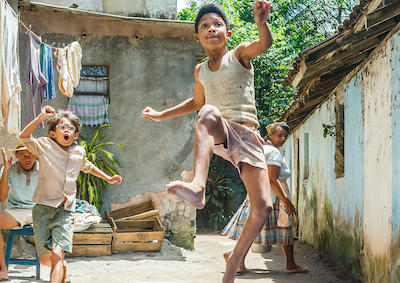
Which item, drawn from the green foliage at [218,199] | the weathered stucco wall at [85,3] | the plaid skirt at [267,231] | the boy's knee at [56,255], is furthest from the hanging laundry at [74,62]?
the green foliage at [218,199]

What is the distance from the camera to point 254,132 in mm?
3150

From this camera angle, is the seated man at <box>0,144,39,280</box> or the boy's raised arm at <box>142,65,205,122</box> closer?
the boy's raised arm at <box>142,65,205,122</box>

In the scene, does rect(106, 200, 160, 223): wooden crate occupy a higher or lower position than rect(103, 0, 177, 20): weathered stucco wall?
lower

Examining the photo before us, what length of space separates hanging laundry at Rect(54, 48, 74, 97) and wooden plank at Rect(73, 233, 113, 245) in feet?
7.47

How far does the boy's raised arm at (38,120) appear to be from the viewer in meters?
4.15

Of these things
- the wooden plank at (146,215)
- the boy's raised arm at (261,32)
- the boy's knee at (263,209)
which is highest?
the boy's raised arm at (261,32)

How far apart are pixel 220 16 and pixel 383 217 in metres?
3.08

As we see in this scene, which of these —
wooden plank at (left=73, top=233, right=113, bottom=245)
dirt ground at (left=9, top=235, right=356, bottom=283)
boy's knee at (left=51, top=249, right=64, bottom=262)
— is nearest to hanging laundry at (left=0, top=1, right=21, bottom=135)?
boy's knee at (left=51, top=249, right=64, bottom=262)

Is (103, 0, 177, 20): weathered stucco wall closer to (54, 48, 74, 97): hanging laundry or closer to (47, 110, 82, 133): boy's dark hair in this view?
(54, 48, 74, 97): hanging laundry

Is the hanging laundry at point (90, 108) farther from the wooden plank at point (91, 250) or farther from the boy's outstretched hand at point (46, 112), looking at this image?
the boy's outstretched hand at point (46, 112)

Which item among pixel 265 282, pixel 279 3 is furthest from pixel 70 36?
pixel 279 3

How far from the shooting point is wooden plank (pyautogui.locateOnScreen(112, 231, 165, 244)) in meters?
7.75

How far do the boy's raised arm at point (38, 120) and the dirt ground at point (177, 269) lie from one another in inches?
84.5

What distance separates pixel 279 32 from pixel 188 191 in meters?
17.2
